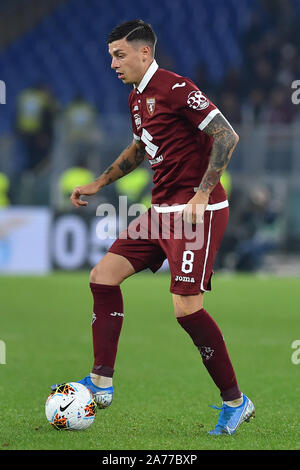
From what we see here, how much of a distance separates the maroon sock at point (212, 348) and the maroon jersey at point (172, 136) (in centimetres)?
55

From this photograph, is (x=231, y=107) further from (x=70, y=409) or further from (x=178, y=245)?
(x=70, y=409)

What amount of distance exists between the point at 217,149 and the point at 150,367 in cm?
253

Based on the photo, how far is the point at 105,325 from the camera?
4.10m

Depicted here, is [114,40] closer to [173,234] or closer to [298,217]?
[173,234]

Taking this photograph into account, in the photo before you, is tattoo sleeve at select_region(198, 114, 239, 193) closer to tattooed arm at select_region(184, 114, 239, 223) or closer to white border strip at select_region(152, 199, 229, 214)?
tattooed arm at select_region(184, 114, 239, 223)

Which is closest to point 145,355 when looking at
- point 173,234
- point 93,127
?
point 173,234

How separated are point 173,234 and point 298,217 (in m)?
10.3

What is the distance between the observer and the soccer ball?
3744 mm

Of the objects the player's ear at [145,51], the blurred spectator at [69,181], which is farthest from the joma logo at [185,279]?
the blurred spectator at [69,181]

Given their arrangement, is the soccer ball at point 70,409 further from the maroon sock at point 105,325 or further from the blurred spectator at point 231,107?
the blurred spectator at point 231,107

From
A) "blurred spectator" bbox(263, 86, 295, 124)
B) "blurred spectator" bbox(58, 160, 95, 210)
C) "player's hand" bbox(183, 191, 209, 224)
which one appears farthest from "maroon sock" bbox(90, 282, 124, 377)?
"blurred spectator" bbox(263, 86, 295, 124)

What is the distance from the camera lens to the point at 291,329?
7.66 m

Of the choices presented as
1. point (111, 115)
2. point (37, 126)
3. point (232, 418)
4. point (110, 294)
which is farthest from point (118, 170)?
point (111, 115)

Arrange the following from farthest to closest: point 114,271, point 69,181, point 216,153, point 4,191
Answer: point 69,181 → point 4,191 → point 114,271 → point 216,153
